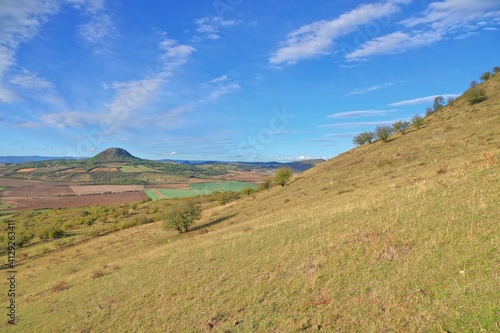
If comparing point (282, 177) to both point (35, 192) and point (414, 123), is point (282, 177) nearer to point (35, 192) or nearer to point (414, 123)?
point (414, 123)

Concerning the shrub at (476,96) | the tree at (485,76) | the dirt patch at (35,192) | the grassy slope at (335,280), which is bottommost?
the grassy slope at (335,280)

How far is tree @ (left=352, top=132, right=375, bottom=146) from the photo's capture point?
70750 mm

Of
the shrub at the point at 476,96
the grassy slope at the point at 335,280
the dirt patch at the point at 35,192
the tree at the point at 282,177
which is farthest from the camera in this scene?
the dirt patch at the point at 35,192

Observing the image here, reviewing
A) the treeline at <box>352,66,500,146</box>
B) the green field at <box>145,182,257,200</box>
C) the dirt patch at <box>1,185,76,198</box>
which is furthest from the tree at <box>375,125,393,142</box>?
the dirt patch at <box>1,185,76,198</box>

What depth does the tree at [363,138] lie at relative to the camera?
7075 centimetres

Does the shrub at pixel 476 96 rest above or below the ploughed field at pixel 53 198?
above

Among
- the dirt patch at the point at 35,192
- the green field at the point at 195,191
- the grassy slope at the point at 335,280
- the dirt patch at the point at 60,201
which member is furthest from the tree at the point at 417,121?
the dirt patch at the point at 35,192

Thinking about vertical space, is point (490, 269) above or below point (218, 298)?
above

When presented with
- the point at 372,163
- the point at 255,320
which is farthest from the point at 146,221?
the point at 255,320

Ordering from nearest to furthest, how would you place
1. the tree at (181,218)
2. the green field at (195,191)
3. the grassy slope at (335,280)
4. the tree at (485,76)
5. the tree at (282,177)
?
the grassy slope at (335,280) → the tree at (181,218) → the tree at (282,177) → the tree at (485,76) → the green field at (195,191)

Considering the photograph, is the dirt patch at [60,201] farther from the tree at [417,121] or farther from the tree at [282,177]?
the tree at [417,121]

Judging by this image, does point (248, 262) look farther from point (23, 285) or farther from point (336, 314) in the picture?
point (23, 285)

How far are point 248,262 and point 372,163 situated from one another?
35.7 metres

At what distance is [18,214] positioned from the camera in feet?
303
